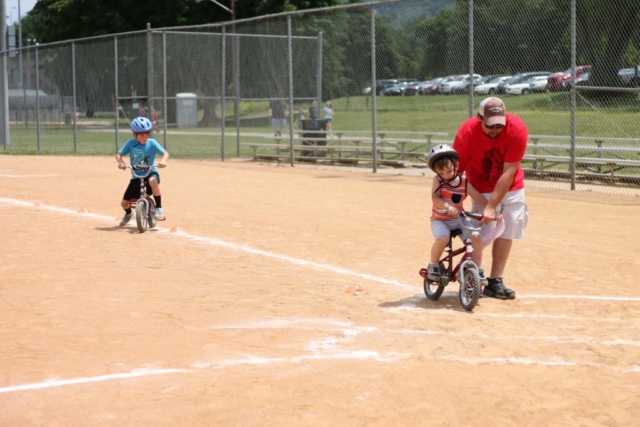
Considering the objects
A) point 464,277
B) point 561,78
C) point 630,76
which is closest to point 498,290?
point 464,277

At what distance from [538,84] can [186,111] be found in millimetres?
12555

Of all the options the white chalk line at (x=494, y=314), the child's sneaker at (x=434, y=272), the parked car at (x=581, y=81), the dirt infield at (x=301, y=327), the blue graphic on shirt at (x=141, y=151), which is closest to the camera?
the dirt infield at (x=301, y=327)

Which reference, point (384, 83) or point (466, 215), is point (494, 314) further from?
point (384, 83)

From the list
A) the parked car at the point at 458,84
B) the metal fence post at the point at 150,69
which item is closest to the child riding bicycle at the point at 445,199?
the parked car at the point at 458,84

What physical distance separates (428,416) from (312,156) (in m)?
19.8

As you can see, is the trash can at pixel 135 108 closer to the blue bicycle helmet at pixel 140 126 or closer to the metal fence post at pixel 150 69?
the metal fence post at pixel 150 69

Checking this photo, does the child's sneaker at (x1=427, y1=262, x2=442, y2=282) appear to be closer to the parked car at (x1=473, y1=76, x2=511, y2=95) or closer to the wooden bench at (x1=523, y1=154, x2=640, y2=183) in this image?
the wooden bench at (x1=523, y1=154, x2=640, y2=183)

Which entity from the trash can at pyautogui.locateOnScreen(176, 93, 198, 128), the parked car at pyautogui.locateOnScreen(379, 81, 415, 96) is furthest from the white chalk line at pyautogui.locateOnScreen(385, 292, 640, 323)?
the trash can at pyautogui.locateOnScreen(176, 93, 198, 128)

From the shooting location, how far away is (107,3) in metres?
53.8

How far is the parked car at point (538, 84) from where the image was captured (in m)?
17.5

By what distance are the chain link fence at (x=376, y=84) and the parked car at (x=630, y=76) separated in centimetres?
3

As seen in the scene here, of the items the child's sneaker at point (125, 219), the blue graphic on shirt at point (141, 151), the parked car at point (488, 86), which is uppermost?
the parked car at point (488, 86)

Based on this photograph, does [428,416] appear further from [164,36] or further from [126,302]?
[164,36]

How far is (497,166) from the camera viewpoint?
7.91m
